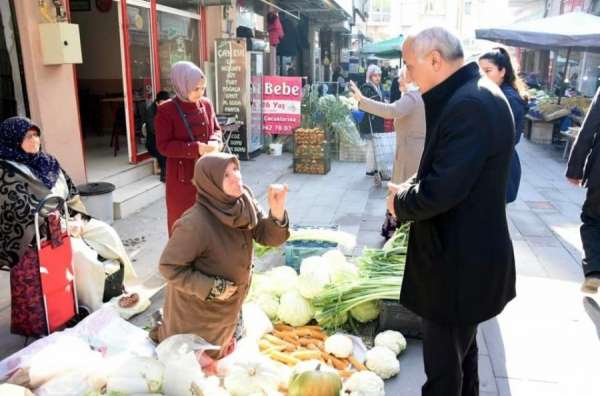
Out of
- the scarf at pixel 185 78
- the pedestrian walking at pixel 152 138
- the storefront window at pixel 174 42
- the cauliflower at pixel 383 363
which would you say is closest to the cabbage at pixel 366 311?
the cauliflower at pixel 383 363

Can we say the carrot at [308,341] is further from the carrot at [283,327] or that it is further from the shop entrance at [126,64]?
the shop entrance at [126,64]

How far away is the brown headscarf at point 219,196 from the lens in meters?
2.61

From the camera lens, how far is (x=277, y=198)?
2.75m

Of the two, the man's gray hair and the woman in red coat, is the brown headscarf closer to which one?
the man's gray hair

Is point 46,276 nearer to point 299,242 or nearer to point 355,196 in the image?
point 299,242

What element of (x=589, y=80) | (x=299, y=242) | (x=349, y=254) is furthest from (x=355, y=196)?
(x=589, y=80)

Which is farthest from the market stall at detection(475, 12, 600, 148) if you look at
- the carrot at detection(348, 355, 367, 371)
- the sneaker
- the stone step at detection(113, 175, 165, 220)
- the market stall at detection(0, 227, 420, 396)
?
the carrot at detection(348, 355, 367, 371)

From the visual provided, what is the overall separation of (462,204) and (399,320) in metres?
1.66

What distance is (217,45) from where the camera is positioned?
30.8 ft

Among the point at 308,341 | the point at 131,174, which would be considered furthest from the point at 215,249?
the point at 131,174

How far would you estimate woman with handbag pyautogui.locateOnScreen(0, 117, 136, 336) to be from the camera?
327 centimetres

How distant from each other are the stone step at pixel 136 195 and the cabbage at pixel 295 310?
10.9 feet

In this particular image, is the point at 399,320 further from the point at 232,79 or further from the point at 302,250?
the point at 232,79

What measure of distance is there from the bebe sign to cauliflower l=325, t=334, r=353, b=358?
686 centimetres
